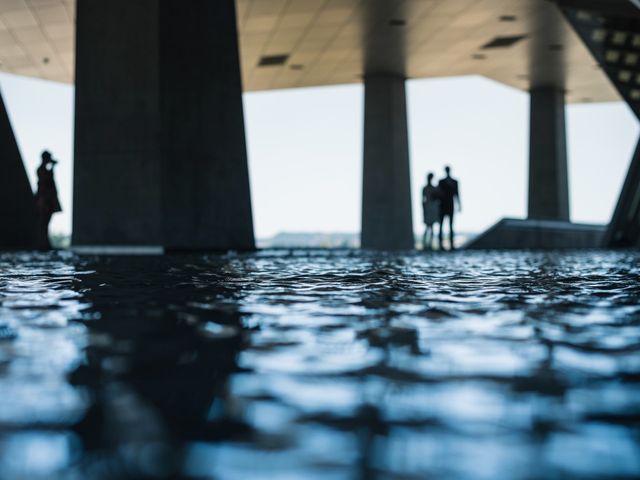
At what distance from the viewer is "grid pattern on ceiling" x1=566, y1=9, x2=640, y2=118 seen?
1770cm

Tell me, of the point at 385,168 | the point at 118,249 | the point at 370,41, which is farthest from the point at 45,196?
the point at 385,168

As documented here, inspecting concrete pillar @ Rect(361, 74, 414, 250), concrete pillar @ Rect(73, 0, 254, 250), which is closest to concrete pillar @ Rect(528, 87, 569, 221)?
concrete pillar @ Rect(361, 74, 414, 250)

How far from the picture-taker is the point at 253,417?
1.35 metres

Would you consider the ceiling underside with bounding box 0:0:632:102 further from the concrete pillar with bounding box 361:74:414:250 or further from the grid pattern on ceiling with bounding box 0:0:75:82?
the concrete pillar with bounding box 361:74:414:250

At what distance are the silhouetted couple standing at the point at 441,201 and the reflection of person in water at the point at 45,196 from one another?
730 centimetres

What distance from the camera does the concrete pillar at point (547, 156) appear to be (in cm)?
2961

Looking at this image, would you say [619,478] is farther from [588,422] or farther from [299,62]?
[299,62]

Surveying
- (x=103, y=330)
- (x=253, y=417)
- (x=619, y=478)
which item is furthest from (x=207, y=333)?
(x=619, y=478)

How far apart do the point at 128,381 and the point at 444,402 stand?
2.39 ft

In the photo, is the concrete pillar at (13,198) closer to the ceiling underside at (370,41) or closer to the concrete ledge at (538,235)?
the ceiling underside at (370,41)

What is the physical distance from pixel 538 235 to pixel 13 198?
13940mm

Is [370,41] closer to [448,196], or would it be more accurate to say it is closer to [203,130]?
[448,196]

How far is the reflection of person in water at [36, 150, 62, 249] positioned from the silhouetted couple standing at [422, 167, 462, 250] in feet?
24.0

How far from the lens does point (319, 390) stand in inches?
63.1
